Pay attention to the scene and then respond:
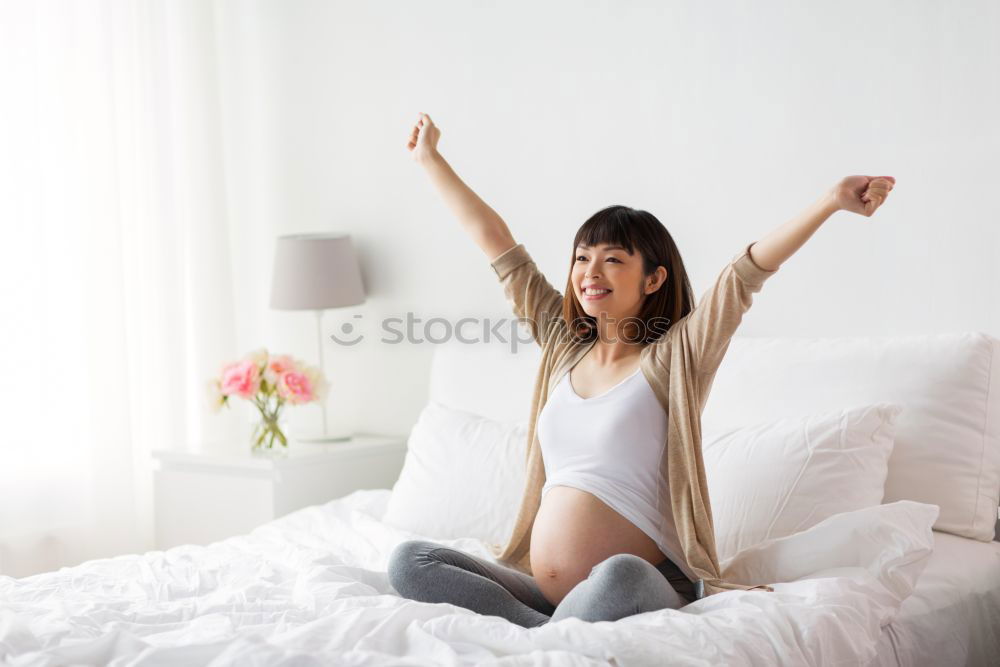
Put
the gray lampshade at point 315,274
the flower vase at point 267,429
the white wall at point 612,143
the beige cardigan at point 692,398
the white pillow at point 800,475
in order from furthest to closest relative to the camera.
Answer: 1. the gray lampshade at point 315,274
2. the flower vase at point 267,429
3. the white wall at point 612,143
4. the white pillow at point 800,475
5. the beige cardigan at point 692,398

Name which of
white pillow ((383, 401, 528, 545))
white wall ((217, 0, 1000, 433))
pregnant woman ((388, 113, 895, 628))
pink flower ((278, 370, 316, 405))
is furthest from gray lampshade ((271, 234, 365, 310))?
pregnant woman ((388, 113, 895, 628))

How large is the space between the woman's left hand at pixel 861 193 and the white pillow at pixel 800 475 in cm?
57

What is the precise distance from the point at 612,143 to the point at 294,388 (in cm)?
108

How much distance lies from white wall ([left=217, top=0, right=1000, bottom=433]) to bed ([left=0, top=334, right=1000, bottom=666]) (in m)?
0.23

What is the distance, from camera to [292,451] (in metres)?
3.00

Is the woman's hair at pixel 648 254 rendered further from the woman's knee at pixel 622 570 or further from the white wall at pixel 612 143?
the white wall at pixel 612 143

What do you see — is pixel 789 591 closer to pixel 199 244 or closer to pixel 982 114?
pixel 982 114

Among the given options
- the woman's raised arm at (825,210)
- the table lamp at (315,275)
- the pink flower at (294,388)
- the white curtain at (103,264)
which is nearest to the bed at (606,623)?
the pink flower at (294,388)

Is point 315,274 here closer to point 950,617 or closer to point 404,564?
point 404,564

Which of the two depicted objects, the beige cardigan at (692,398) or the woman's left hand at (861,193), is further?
the beige cardigan at (692,398)

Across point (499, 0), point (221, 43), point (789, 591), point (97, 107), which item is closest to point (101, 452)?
point (97, 107)

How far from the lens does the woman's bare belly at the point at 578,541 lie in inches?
67.2

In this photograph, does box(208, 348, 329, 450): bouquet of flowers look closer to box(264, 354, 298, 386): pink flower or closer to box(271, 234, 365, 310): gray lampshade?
box(264, 354, 298, 386): pink flower

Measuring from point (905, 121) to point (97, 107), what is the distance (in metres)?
2.25
